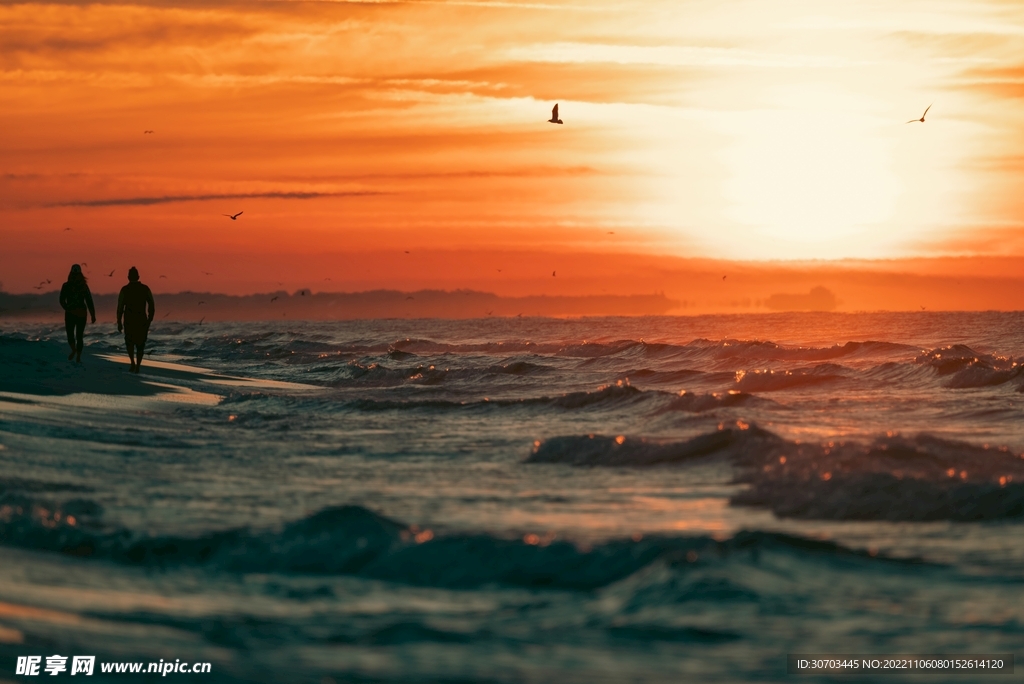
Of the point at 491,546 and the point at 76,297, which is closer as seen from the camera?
the point at 491,546

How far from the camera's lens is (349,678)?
5895 mm

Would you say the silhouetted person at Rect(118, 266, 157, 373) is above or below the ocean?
above

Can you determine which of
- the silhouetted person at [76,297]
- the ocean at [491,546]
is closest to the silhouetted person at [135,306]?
the silhouetted person at [76,297]

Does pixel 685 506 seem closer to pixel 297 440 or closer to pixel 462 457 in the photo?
pixel 462 457

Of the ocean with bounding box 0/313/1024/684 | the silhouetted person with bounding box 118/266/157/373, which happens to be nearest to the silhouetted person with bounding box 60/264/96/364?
the silhouetted person with bounding box 118/266/157/373

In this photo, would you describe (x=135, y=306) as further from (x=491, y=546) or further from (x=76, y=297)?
(x=491, y=546)

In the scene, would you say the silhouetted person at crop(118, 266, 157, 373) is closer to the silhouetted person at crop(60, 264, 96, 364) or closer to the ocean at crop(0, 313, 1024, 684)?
the silhouetted person at crop(60, 264, 96, 364)

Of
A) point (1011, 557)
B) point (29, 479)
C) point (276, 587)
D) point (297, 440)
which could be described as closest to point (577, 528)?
point (276, 587)

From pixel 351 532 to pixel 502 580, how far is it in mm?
1664

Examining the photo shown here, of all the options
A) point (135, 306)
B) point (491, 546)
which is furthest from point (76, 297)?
point (491, 546)

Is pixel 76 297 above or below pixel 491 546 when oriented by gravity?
above

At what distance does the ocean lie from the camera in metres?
6.33

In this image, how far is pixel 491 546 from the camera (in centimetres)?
861

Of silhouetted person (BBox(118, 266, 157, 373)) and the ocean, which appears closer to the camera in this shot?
the ocean
